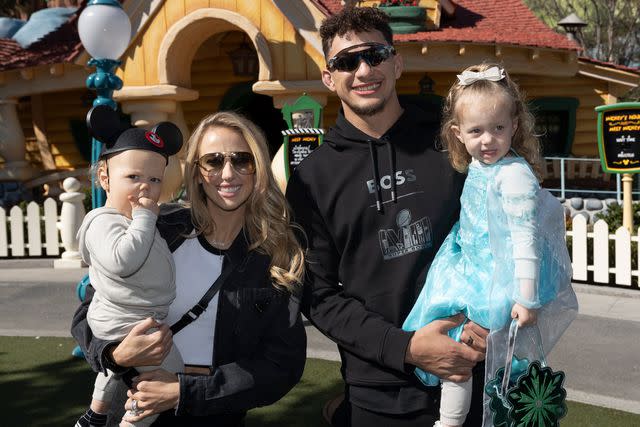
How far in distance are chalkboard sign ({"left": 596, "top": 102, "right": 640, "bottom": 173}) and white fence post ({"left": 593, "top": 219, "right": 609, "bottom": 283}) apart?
129 cm

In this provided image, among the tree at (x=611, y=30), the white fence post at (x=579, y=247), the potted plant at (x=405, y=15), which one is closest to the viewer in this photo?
the white fence post at (x=579, y=247)

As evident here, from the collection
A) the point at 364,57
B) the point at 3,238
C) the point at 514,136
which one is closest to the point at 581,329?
the point at 514,136

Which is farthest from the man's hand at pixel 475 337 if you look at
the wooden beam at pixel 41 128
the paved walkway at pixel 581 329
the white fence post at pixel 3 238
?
the wooden beam at pixel 41 128

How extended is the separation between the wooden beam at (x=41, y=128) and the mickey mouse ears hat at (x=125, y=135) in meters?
15.7

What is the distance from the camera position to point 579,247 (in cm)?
945

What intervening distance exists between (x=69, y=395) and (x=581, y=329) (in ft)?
17.0

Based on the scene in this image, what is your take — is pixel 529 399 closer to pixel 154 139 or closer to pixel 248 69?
pixel 154 139

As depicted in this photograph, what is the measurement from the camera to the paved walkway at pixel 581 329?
225 inches

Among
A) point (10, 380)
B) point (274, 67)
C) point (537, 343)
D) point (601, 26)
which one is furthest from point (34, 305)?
point (601, 26)

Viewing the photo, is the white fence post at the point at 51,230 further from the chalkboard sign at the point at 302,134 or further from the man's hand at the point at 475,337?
the man's hand at the point at 475,337

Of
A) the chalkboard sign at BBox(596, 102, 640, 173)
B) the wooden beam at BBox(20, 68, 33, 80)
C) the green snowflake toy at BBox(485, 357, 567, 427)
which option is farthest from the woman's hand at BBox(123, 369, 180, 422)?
the wooden beam at BBox(20, 68, 33, 80)

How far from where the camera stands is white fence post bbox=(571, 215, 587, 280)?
9.40 metres

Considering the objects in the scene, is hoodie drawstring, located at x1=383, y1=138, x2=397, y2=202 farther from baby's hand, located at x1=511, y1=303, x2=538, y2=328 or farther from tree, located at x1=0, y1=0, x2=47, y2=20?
tree, located at x1=0, y1=0, x2=47, y2=20

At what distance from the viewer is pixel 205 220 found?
2.54 m
